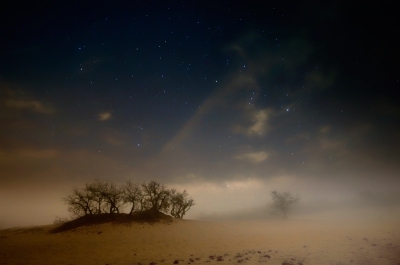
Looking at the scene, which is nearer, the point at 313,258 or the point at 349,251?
the point at 313,258

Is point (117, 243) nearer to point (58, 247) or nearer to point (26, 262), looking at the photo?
point (58, 247)

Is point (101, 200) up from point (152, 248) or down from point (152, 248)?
up

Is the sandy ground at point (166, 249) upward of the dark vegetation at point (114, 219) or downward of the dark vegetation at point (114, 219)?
downward

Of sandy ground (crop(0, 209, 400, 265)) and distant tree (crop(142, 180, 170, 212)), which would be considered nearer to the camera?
sandy ground (crop(0, 209, 400, 265))

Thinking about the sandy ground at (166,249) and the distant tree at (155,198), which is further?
the distant tree at (155,198)

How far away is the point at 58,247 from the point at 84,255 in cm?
708

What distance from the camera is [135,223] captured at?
122ft

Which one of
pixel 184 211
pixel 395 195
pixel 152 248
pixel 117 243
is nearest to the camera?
pixel 152 248

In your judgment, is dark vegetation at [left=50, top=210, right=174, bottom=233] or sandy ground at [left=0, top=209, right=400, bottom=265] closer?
sandy ground at [left=0, top=209, right=400, bottom=265]

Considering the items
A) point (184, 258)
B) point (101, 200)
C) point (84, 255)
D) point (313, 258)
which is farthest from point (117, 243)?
point (313, 258)

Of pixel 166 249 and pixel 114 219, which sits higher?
pixel 114 219

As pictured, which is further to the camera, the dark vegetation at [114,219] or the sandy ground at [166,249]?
the dark vegetation at [114,219]

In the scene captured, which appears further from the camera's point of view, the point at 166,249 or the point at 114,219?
the point at 114,219

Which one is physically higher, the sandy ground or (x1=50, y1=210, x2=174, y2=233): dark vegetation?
(x1=50, y1=210, x2=174, y2=233): dark vegetation
